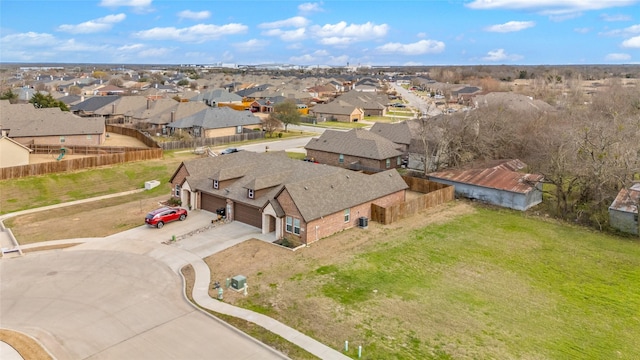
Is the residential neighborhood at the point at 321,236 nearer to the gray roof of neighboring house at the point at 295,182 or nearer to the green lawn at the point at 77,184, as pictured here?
the gray roof of neighboring house at the point at 295,182

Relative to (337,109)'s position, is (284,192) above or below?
below

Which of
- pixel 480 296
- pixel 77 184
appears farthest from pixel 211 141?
pixel 480 296

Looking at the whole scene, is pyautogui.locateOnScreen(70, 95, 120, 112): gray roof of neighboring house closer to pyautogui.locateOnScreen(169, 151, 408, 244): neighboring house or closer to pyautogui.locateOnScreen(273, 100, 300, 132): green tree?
pyautogui.locateOnScreen(273, 100, 300, 132): green tree

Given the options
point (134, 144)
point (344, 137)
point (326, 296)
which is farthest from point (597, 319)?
point (134, 144)

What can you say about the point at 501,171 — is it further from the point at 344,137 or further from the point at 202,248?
the point at 202,248

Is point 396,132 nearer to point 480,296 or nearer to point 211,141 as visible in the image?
point 211,141

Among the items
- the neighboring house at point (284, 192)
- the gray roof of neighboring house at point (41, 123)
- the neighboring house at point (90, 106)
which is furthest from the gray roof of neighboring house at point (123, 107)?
the neighboring house at point (284, 192)
